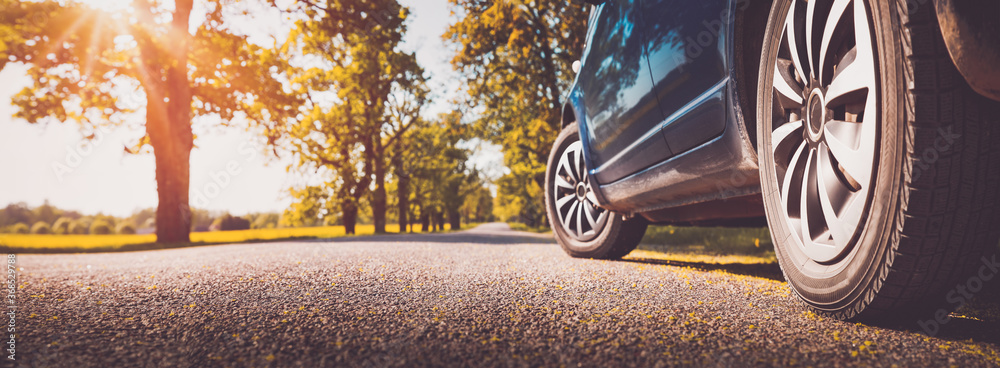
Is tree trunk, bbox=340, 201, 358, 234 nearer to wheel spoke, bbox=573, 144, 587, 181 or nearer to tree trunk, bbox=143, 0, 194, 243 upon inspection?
tree trunk, bbox=143, 0, 194, 243

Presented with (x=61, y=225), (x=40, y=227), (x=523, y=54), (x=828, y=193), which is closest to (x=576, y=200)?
(x=828, y=193)

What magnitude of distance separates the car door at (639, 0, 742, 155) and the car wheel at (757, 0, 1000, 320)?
0.25 m

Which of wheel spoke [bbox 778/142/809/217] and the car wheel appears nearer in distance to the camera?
the car wheel

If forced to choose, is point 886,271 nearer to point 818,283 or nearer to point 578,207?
point 818,283

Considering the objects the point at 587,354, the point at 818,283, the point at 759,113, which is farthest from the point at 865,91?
the point at 587,354

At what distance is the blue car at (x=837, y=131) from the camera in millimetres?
1062

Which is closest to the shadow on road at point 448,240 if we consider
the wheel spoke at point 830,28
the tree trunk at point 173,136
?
the tree trunk at point 173,136

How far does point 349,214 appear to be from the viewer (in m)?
21.5

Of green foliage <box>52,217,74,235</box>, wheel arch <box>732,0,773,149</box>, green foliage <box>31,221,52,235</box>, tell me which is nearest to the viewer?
wheel arch <box>732,0,773,149</box>

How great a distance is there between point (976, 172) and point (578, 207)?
2.94 metres

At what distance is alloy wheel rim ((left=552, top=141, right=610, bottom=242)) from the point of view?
378cm

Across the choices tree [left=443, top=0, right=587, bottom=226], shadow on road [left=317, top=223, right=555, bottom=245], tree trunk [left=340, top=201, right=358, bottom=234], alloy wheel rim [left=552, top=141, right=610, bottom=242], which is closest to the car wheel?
alloy wheel rim [left=552, top=141, right=610, bottom=242]

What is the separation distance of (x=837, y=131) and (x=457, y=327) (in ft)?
4.64

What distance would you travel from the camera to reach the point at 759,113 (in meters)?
1.73
